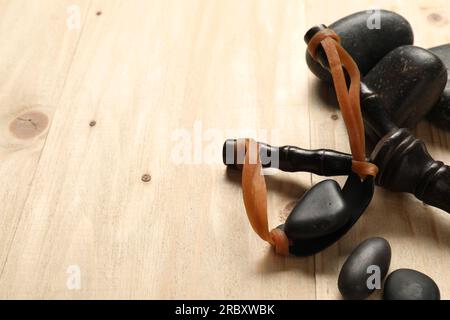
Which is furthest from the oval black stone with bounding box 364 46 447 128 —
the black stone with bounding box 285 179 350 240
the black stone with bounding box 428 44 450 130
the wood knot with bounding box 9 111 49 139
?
the wood knot with bounding box 9 111 49 139

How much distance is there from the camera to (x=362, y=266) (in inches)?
27.0

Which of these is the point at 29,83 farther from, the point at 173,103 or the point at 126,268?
the point at 126,268

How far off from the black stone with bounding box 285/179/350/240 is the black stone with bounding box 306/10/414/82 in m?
0.22

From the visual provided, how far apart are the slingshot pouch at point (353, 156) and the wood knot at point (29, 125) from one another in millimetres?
312

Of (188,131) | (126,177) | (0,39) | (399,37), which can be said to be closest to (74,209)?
(126,177)

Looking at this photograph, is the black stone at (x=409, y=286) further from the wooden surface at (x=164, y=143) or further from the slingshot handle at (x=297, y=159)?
the slingshot handle at (x=297, y=159)

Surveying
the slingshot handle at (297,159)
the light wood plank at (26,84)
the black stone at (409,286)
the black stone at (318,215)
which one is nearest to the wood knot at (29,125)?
the light wood plank at (26,84)

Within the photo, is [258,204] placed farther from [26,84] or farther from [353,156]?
[26,84]

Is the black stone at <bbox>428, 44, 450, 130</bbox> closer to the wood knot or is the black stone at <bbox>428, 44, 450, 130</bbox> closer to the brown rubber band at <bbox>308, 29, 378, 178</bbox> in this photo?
the brown rubber band at <bbox>308, 29, 378, 178</bbox>

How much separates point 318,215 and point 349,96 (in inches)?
5.4

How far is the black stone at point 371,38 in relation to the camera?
852 millimetres

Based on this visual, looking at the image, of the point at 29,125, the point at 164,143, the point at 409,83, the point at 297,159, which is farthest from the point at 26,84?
the point at 409,83
